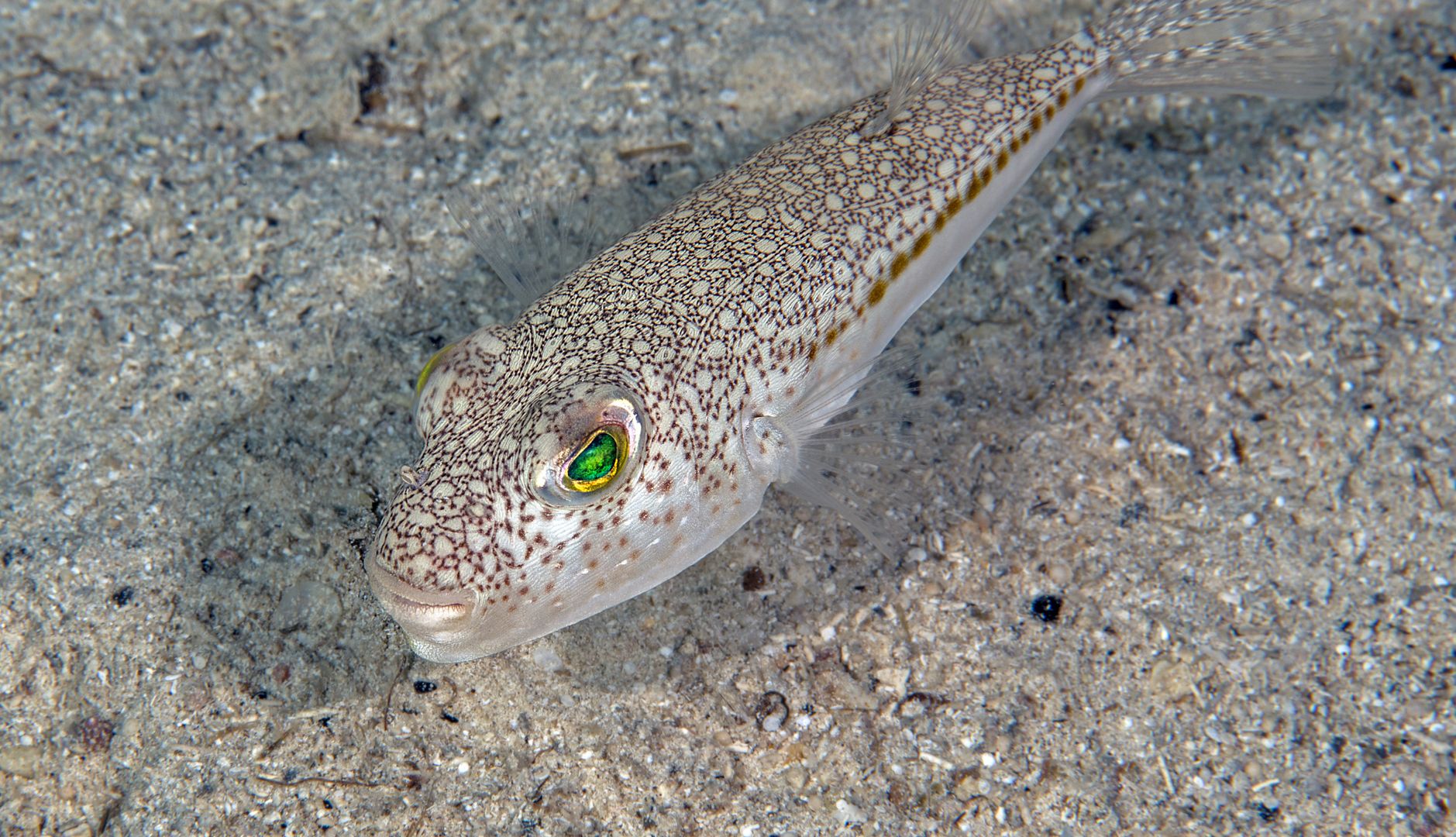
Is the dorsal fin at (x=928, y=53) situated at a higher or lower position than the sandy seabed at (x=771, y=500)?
higher

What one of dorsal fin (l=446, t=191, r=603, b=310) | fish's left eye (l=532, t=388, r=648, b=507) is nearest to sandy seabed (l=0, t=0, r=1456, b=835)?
dorsal fin (l=446, t=191, r=603, b=310)

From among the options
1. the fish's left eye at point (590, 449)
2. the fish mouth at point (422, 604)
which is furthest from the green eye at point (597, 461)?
the fish mouth at point (422, 604)

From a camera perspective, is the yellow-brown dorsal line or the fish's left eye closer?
the fish's left eye

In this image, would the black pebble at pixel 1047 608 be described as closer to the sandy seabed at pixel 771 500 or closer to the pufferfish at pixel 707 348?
the sandy seabed at pixel 771 500

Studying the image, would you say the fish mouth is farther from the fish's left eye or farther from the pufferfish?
the fish's left eye

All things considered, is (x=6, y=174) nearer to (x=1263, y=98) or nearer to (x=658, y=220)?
(x=658, y=220)

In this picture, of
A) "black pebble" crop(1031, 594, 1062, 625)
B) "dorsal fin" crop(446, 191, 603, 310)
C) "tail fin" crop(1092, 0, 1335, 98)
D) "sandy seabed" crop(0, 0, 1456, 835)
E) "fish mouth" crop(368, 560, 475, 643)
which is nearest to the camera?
"fish mouth" crop(368, 560, 475, 643)
